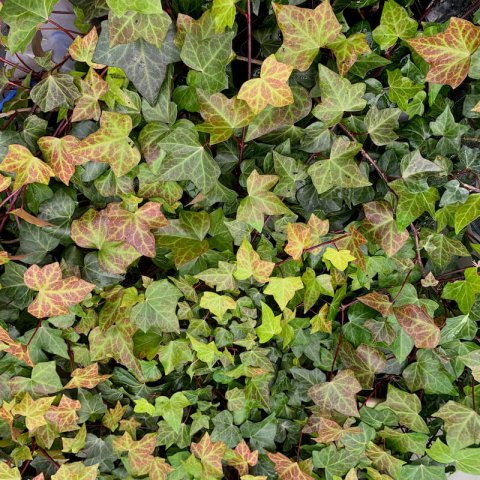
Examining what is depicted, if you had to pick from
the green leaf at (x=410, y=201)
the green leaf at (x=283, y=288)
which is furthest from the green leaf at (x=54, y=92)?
the green leaf at (x=410, y=201)

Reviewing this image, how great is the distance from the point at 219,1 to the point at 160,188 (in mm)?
323

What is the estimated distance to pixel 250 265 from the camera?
92cm

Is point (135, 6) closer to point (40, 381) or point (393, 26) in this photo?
point (393, 26)

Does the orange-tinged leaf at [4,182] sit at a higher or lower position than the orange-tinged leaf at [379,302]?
higher

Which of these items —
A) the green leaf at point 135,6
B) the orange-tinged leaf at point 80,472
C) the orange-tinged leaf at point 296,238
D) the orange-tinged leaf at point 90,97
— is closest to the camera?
the green leaf at point 135,6

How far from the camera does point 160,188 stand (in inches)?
33.9

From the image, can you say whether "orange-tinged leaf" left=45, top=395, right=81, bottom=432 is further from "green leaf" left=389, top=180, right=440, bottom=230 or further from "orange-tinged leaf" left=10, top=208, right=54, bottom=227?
"green leaf" left=389, top=180, right=440, bottom=230

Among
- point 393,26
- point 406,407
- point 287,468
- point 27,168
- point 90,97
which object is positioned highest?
point 393,26

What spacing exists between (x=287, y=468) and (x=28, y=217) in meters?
0.78

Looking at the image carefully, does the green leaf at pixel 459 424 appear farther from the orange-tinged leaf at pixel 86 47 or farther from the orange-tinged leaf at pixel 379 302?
the orange-tinged leaf at pixel 86 47

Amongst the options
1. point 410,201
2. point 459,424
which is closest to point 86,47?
point 410,201

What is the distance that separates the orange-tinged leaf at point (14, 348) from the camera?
2.80 feet

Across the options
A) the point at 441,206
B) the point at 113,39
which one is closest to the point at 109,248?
the point at 113,39

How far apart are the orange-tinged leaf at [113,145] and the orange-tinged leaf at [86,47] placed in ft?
0.28
